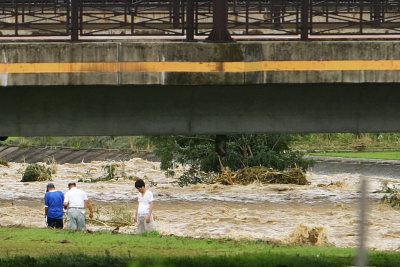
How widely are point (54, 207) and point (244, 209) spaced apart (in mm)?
8745

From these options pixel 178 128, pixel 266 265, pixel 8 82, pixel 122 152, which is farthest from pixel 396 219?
pixel 122 152

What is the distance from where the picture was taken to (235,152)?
35.9m

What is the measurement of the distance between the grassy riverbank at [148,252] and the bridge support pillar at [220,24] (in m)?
4.94

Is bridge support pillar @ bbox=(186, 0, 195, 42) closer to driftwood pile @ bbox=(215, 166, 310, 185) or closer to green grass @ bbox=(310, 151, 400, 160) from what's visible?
driftwood pile @ bbox=(215, 166, 310, 185)

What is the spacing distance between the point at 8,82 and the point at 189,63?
3427mm

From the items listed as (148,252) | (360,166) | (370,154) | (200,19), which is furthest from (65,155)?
(148,252)

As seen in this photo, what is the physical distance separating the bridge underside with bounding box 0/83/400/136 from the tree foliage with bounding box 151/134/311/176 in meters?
12.8

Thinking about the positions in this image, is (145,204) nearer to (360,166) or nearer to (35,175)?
(35,175)

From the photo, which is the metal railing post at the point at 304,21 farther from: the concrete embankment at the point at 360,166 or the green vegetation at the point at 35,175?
the concrete embankment at the point at 360,166

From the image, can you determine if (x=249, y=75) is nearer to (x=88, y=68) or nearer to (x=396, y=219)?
(x=88, y=68)

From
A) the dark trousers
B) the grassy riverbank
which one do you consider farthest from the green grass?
the grassy riverbank

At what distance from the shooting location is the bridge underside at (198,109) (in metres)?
22.0

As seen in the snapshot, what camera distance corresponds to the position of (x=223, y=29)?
21.4m

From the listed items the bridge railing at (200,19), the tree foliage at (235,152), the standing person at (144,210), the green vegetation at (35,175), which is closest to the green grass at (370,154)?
the tree foliage at (235,152)
